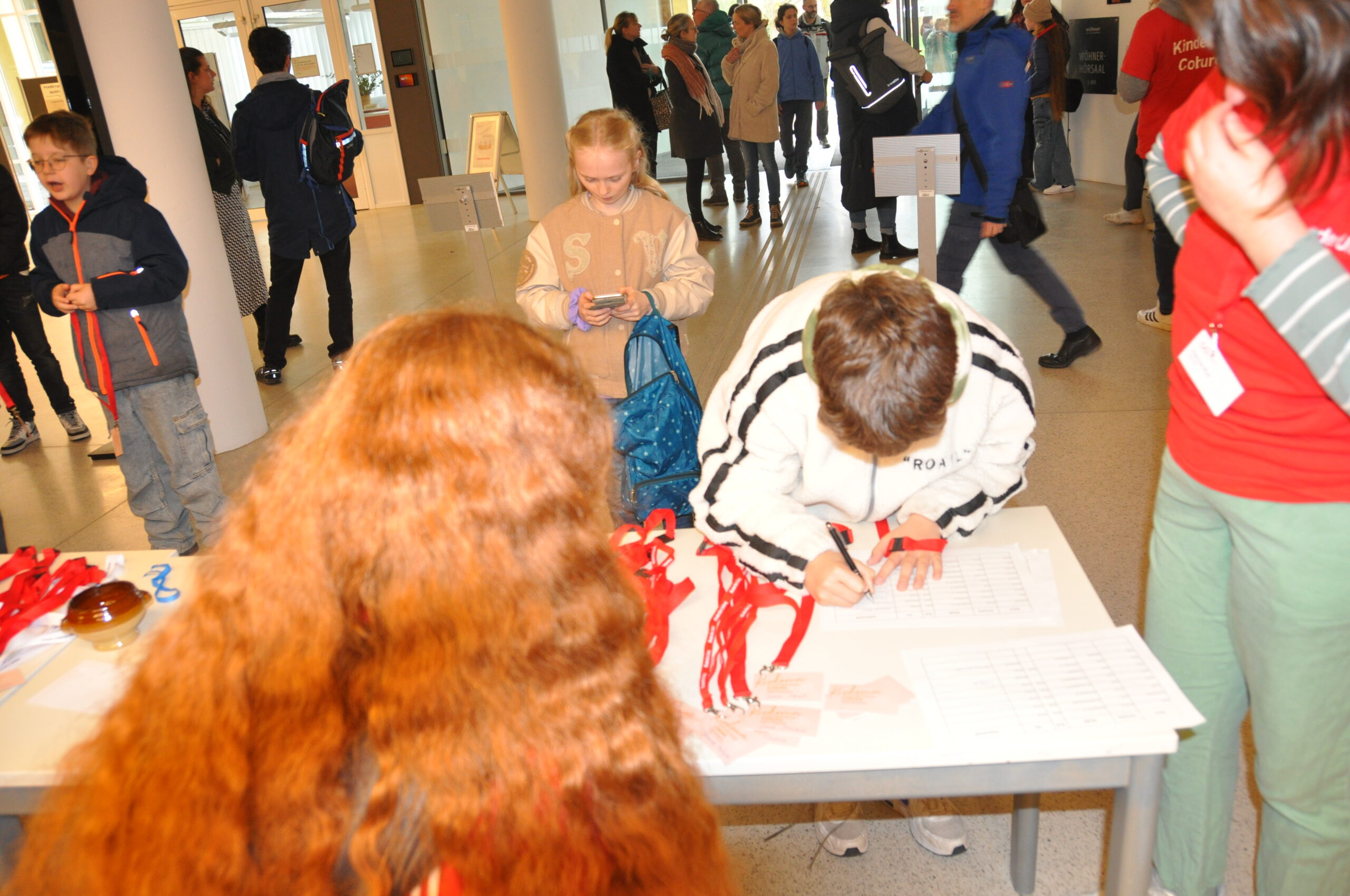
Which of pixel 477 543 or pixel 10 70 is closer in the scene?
pixel 477 543

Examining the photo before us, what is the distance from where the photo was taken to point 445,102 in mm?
11445

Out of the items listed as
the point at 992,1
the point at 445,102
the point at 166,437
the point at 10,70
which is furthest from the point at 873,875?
the point at 445,102

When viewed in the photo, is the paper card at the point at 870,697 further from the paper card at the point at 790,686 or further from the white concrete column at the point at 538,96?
the white concrete column at the point at 538,96

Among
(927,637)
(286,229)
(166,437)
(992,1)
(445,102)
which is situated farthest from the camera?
(445,102)

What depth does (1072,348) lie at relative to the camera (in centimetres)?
452

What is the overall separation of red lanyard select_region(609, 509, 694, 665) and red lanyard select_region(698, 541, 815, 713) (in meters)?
0.07

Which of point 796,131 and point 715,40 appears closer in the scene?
point 715,40

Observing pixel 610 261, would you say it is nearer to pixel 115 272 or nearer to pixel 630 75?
pixel 115 272

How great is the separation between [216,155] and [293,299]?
2.97 ft

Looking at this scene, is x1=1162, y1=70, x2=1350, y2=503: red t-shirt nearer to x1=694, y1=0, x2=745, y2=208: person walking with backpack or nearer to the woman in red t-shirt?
the woman in red t-shirt

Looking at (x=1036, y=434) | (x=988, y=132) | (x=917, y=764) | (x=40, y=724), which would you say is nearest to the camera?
(x=917, y=764)

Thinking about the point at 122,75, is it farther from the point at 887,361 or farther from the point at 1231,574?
the point at 1231,574

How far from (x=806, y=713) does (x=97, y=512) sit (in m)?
3.80

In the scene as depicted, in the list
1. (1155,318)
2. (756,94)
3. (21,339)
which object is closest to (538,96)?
(756,94)
